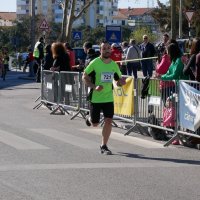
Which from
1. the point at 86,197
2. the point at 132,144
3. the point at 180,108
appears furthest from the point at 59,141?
the point at 86,197

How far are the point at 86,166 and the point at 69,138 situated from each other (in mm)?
3298

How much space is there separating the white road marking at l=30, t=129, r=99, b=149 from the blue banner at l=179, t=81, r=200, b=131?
165 cm

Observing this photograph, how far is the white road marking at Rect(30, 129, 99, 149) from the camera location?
41.6 feet

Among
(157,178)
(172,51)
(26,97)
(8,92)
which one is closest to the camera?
(157,178)

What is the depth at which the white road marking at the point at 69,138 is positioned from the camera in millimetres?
12680

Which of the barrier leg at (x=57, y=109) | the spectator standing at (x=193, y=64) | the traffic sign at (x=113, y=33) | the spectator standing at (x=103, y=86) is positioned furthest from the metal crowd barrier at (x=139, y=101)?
the traffic sign at (x=113, y=33)

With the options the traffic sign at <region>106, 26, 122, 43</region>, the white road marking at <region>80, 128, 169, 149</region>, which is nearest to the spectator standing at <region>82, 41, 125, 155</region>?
the white road marking at <region>80, 128, 169, 149</region>

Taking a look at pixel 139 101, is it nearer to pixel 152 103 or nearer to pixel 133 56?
pixel 152 103

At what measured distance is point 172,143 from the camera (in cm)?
1302

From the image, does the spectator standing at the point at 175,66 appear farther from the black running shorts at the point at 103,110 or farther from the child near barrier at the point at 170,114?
the black running shorts at the point at 103,110

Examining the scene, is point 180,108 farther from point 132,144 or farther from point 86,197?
point 86,197

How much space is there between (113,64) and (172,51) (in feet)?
6.45

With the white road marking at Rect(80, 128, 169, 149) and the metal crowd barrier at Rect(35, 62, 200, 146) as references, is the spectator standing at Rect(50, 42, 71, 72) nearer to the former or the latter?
the metal crowd barrier at Rect(35, 62, 200, 146)

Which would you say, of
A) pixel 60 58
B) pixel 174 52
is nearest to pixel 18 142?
pixel 174 52
